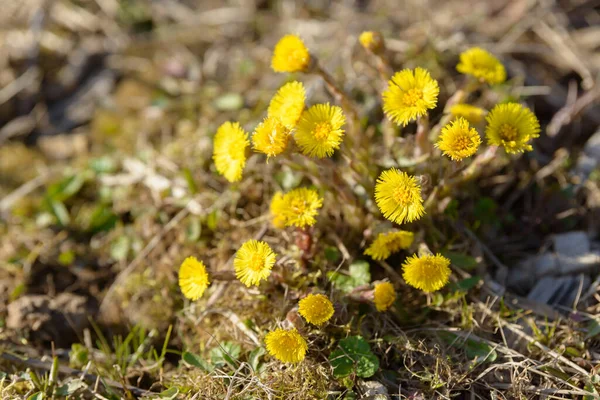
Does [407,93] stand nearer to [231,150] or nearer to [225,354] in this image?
[231,150]

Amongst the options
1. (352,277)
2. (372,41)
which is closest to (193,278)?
(352,277)

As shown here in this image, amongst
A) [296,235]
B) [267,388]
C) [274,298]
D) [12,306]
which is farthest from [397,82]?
[12,306]

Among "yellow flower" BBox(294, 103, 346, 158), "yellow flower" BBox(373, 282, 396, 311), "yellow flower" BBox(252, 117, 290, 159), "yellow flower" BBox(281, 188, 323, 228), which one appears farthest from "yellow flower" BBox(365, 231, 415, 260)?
"yellow flower" BBox(252, 117, 290, 159)

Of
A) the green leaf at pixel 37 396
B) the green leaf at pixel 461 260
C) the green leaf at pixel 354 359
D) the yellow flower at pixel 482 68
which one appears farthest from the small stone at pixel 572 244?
the green leaf at pixel 37 396

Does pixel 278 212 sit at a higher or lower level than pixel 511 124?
lower

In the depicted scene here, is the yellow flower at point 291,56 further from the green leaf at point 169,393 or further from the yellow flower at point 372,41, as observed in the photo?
the green leaf at point 169,393
